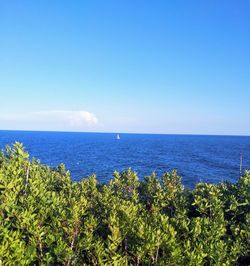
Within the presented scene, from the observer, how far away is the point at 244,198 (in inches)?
913

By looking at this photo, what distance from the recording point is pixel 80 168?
9031 centimetres

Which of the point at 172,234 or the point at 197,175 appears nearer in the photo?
the point at 172,234

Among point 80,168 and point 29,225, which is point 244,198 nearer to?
point 29,225

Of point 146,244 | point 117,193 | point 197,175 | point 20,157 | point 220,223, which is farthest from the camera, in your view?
point 197,175

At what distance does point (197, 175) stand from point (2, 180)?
236 ft

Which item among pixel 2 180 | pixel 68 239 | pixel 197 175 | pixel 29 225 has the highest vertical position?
pixel 2 180

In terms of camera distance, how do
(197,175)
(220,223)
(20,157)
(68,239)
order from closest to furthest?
(68,239) → (220,223) → (20,157) → (197,175)

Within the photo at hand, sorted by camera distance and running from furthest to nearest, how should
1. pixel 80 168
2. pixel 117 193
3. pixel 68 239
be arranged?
pixel 80 168 < pixel 117 193 < pixel 68 239

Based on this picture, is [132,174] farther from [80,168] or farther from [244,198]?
[80,168]

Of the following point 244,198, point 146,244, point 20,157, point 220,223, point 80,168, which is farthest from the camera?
point 80,168

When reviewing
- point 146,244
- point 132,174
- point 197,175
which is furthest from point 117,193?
point 197,175

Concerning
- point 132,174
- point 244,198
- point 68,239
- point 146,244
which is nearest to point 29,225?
point 68,239

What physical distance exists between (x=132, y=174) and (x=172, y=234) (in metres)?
11.9

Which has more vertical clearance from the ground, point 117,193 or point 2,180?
point 2,180
